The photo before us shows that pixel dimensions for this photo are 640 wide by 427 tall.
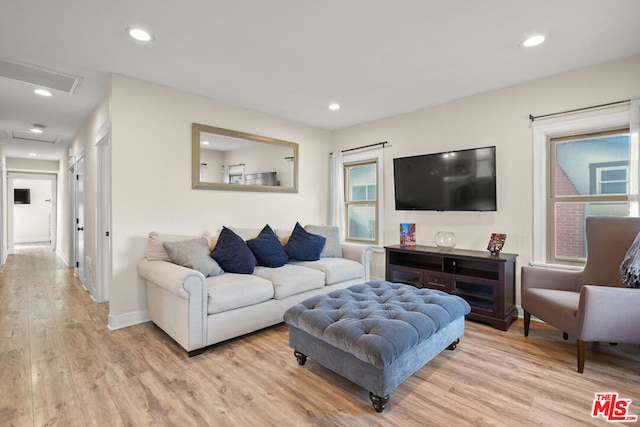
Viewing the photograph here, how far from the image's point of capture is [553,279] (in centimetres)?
276

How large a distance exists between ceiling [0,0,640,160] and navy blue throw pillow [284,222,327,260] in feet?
5.54

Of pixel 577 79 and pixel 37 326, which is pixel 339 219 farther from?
pixel 37 326

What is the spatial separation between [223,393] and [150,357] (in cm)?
86

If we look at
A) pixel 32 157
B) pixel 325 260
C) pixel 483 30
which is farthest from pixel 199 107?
pixel 32 157

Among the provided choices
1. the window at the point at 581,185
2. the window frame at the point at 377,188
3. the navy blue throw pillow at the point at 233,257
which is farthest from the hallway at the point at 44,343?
the window at the point at 581,185

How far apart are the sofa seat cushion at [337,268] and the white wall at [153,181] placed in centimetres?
109

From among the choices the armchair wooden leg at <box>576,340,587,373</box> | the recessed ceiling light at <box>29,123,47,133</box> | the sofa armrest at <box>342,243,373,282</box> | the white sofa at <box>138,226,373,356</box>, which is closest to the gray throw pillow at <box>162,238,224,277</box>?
the white sofa at <box>138,226,373,356</box>

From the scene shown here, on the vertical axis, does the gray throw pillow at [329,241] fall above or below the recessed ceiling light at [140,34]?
below

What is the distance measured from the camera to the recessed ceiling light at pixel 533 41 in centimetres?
237

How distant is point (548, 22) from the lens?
218 centimetres

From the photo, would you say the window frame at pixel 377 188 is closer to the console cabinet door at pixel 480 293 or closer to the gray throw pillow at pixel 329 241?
the gray throw pillow at pixel 329 241

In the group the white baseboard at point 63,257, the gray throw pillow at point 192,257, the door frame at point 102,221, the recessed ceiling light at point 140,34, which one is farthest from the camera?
the white baseboard at point 63,257

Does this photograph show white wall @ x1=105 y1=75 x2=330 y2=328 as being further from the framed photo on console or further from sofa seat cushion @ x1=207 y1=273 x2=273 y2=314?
the framed photo on console

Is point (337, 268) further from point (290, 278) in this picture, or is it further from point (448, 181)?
point (448, 181)
